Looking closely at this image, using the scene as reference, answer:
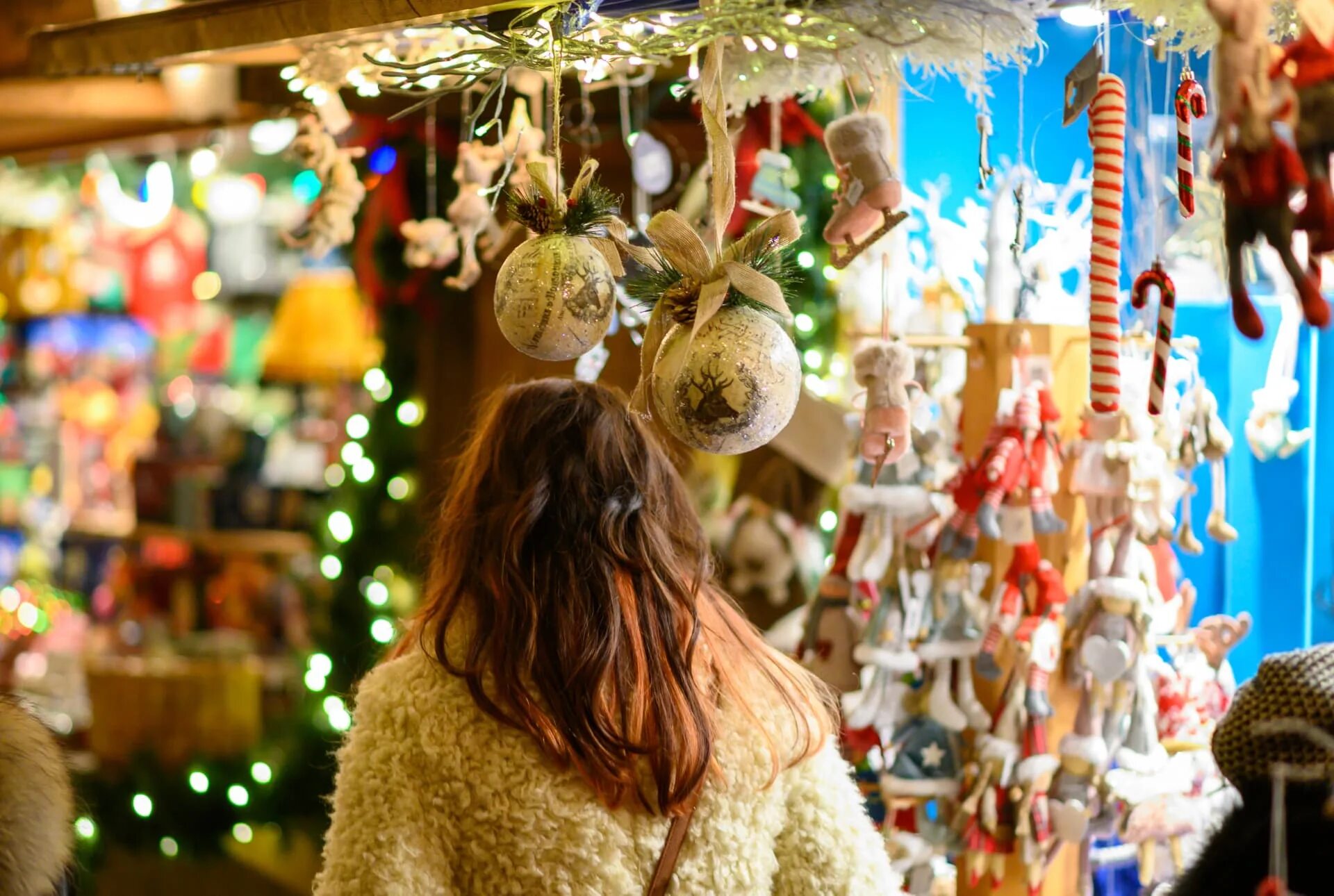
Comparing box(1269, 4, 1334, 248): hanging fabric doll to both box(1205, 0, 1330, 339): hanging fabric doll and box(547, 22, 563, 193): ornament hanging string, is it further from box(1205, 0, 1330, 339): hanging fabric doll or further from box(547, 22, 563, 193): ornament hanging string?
box(547, 22, 563, 193): ornament hanging string

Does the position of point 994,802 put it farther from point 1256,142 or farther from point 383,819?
point 1256,142

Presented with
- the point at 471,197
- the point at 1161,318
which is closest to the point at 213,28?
the point at 471,197

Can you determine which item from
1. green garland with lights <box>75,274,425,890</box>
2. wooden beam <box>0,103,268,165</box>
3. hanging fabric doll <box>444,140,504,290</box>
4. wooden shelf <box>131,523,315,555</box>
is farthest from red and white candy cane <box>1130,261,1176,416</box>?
wooden shelf <box>131,523,315,555</box>

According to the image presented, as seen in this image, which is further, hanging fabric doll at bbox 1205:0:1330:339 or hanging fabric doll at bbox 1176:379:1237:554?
hanging fabric doll at bbox 1176:379:1237:554

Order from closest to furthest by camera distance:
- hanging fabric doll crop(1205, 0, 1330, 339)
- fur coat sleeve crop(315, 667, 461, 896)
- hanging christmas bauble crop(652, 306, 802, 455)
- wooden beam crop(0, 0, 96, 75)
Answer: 1. hanging fabric doll crop(1205, 0, 1330, 339)
2. hanging christmas bauble crop(652, 306, 802, 455)
3. fur coat sleeve crop(315, 667, 461, 896)
4. wooden beam crop(0, 0, 96, 75)

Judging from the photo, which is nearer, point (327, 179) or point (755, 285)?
point (755, 285)

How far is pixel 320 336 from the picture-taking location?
14.0 ft

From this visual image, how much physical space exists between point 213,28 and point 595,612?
1192 mm

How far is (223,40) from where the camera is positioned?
6.79 feet

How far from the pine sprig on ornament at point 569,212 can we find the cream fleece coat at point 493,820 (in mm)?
475

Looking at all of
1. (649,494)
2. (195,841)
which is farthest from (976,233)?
(195,841)

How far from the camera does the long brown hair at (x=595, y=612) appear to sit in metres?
1.41

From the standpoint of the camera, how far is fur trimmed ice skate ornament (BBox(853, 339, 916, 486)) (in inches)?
74.7

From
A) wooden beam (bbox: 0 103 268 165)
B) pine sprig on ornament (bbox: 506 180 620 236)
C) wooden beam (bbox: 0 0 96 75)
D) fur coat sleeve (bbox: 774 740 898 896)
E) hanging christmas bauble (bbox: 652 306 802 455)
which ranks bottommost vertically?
fur coat sleeve (bbox: 774 740 898 896)
